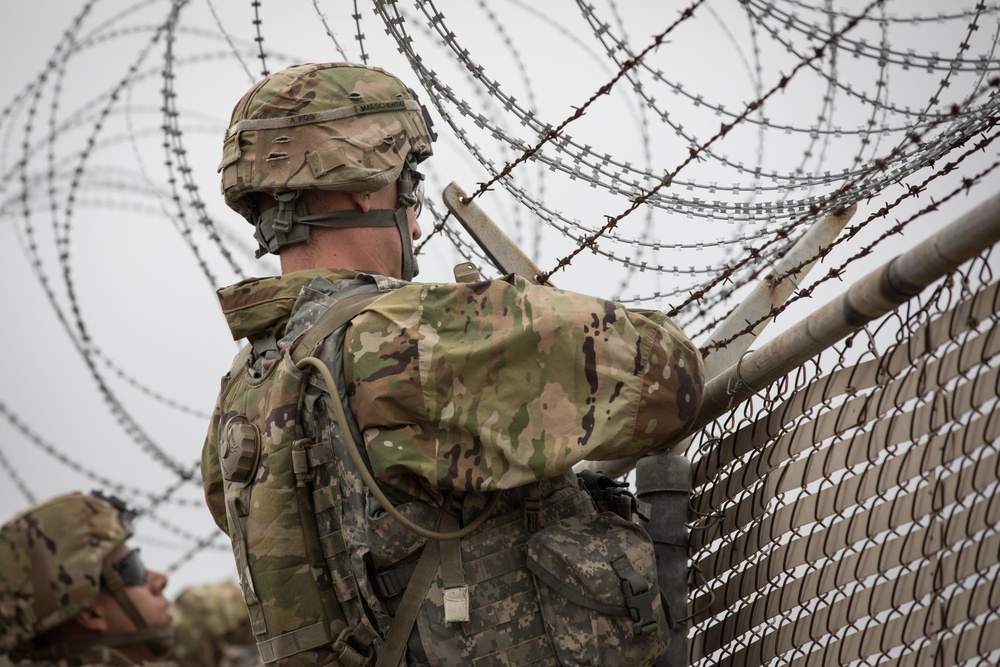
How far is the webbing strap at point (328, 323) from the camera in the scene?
365 cm

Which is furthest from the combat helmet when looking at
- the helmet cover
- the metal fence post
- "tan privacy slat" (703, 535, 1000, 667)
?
"tan privacy slat" (703, 535, 1000, 667)

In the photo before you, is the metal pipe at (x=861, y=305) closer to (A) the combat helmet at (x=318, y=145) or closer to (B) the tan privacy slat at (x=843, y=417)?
(B) the tan privacy slat at (x=843, y=417)

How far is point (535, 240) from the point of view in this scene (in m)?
5.36

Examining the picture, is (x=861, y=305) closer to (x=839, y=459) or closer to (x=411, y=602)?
(x=839, y=459)

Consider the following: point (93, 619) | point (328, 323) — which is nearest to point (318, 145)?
point (328, 323)

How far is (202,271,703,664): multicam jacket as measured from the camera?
3457mm

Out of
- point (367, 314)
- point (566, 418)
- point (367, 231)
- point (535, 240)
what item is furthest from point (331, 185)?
point (535, 240)

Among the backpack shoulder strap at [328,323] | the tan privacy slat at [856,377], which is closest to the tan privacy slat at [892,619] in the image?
the tan privacy slat at [856,377]

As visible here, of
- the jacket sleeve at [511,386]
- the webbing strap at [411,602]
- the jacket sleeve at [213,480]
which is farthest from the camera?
the jacket sleeve at [213,480]

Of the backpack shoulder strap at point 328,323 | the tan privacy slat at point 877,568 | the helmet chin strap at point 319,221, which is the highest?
the helmet chin strap at point 319,221

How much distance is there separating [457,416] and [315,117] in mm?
1183

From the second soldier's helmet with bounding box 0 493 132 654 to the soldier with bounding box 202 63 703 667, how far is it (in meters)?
2.13

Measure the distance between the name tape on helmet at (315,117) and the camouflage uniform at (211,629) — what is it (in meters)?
4.91

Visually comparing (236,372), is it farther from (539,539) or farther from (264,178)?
(539,539)
